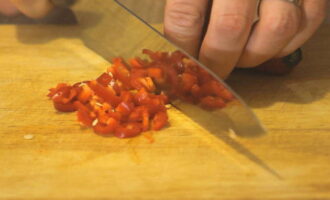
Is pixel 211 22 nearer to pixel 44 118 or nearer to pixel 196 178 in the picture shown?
pixel 196 178

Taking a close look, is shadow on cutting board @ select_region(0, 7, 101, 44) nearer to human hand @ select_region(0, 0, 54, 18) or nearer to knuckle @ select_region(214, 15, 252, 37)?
human hand @ select_region(0, 0, 54, 18)

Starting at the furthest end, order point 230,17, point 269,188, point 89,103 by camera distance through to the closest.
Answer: point 89,103, point 230,17, point 269,188

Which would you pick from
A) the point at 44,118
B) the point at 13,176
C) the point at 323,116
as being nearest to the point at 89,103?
the point at 44,118

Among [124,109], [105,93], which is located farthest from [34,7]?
[124,109]

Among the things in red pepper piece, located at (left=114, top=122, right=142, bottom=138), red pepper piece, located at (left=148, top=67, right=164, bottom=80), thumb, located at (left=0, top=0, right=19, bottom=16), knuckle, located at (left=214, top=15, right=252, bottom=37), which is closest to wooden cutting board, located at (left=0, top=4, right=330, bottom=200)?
red pepper piece, located at (left=114, top=122, right=142, bottom=138)

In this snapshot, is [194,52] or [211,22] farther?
[194,52]

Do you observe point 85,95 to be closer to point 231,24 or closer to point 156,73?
point 156,73
